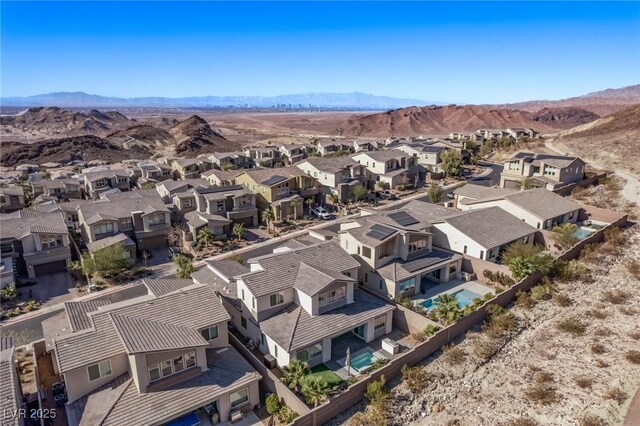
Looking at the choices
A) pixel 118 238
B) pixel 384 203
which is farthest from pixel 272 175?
pixel 118 238

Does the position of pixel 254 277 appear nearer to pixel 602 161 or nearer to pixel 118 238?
pixel 118 238

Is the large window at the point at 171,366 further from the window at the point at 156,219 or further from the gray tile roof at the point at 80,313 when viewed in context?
the window at the point at 156,219

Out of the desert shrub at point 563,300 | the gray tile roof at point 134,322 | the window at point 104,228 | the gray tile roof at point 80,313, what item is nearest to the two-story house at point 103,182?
the window at point 104,228

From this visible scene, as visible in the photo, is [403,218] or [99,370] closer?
[99,370]

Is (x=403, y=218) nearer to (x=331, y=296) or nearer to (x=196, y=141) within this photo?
(x=331, y=296)

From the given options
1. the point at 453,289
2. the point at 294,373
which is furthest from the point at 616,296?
the point at 294,373
